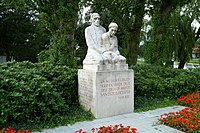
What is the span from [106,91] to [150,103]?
2.16m

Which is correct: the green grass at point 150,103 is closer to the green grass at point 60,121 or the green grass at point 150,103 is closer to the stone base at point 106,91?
the stone base at point 106,91

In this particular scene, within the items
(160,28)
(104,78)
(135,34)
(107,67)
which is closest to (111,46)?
(107,67)

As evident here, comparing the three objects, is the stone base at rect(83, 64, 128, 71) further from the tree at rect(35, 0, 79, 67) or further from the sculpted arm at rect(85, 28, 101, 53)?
the tree at rect(35, 0, 79, 67)

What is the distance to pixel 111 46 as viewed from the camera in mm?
6043

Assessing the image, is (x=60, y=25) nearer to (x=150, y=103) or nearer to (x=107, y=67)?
(x=107, y=67)

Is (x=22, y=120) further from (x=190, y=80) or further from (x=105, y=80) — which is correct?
(x=190, y=80)

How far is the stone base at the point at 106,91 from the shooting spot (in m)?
5.54

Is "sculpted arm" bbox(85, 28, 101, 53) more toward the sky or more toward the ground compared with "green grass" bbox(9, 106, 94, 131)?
more toward the sky

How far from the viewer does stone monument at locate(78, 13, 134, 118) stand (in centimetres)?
557

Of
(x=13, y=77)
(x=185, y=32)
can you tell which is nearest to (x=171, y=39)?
(x=185, y=32)

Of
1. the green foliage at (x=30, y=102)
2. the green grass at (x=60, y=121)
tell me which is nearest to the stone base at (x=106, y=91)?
the green grass at (x=60, y=121)

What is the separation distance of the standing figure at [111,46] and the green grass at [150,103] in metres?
1.71

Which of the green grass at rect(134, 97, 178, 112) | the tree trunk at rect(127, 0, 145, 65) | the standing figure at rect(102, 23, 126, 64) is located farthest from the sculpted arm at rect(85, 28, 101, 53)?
the tree trunk at rect(127, 0, 145, 65)

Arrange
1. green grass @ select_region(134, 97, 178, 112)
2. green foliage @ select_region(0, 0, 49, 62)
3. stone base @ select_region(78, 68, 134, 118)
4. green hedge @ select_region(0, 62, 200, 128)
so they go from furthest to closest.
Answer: green foliage @ select_region(0, 0, 49, 62)
green grass @ select_region(134, 97, 178, 112)
stone base @ select_region(78, 68, 134, 118)
green hedge @ select_region(0, 62, 200, 128)
